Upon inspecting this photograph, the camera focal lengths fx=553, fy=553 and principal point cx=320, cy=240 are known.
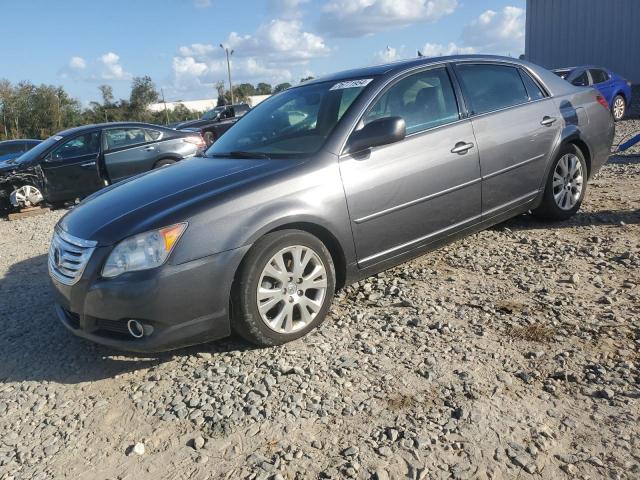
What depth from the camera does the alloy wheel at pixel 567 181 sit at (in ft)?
17.1

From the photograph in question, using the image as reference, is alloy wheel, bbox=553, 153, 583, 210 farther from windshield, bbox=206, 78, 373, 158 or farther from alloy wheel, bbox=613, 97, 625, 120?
alloy wheel, bbox=613, 97, 625, 120

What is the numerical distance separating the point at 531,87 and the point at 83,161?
25.6ft

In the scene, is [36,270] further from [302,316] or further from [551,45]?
[551,45]

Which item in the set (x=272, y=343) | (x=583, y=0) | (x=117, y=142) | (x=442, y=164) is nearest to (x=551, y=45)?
(x=583, y=0)

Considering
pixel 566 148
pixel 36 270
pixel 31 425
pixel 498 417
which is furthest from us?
pixel 36 270

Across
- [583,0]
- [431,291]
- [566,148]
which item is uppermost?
[583,0]

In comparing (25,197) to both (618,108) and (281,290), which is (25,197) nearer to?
(281,290)

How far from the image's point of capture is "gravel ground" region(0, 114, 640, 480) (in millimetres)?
2383

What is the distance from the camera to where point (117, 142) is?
33.2 feet

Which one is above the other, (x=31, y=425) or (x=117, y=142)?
(x=117, y=142)

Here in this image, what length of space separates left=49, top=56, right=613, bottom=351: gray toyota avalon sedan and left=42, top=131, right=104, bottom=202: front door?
612 centimetres

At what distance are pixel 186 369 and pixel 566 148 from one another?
399 centimetres

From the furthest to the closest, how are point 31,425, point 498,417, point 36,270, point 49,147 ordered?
point 49,147, point 36,270, point 31,425, point 498,417

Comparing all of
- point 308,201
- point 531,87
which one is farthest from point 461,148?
point 308,201
